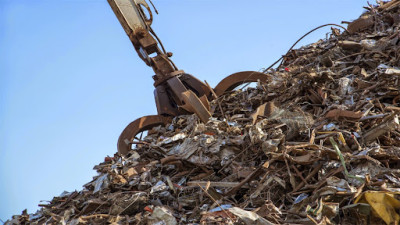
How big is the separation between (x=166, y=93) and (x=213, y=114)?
35.4 inches

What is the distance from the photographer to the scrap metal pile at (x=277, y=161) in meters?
2.72

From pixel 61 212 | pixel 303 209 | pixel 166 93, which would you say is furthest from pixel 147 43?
pixel 303 209

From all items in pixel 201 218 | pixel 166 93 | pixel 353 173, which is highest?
pixel 166 93

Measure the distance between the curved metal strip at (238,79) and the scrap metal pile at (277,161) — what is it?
4.3 inches

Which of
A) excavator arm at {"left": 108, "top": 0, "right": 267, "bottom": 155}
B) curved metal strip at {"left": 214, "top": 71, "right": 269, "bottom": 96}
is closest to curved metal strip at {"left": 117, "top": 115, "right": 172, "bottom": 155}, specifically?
excavator arm at {"left": 108, "top": 0, "right": 267, "bottom": 155}

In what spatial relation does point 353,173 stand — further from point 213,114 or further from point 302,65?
point 302,65

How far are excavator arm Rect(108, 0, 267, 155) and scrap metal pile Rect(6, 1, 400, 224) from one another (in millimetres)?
164

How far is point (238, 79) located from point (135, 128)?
1364 millimetres

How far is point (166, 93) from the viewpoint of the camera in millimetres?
5680

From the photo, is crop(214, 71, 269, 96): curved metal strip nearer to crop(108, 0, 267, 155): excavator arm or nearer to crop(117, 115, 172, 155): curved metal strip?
crop(108, 0, 267, 155): excavator arm

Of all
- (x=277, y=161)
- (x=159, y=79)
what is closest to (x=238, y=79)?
(x=159, y=79)

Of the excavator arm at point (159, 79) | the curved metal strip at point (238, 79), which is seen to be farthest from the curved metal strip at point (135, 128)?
the curved metal strip at point (238, 79)

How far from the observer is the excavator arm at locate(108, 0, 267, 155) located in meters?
5.26

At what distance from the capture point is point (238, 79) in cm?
554
